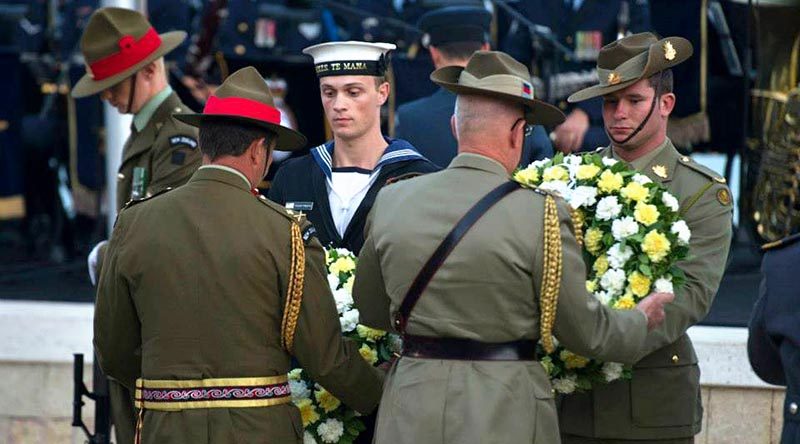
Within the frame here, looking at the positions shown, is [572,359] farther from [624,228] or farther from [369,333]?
[369,333]

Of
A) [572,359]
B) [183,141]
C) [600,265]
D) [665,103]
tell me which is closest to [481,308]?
[572,359]

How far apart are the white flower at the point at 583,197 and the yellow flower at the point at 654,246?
195 mm

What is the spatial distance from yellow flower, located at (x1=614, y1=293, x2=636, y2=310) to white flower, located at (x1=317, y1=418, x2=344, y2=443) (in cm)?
91

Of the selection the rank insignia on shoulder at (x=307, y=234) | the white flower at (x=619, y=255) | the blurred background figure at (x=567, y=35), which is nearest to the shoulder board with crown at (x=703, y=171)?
the white flower at (x=619, y=255)

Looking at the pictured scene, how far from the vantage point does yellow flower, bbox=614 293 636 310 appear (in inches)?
171

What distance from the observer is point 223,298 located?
4227 millimetres

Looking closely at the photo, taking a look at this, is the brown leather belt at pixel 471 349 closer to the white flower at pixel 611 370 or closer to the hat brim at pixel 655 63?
the white flower at pixel 611 370

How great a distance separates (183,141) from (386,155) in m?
0.97

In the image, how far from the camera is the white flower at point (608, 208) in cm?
443

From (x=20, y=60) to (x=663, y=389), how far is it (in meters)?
7.06

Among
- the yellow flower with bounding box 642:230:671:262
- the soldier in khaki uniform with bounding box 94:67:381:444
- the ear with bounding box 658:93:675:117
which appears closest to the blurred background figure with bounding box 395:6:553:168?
the ear with bounding box 658:93:675:117

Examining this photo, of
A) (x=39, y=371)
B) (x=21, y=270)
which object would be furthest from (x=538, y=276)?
(x=21, y=270)

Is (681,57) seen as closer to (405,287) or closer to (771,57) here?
(405,287)

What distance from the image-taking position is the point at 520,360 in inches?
159
